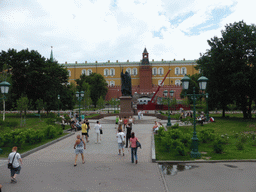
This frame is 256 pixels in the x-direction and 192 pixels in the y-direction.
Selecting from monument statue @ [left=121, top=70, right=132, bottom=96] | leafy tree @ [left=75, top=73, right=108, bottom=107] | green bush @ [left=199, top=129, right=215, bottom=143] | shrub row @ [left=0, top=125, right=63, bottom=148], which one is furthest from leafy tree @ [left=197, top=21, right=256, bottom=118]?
leafy tree @ [left=75, top=73, right=108, bottom=107]

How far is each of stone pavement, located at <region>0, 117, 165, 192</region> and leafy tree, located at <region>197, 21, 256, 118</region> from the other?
16.6 metres

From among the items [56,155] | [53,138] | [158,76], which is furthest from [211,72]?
[158,76]

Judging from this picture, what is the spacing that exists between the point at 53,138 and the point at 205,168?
939 cm

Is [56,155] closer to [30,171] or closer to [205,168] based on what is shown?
[30,171]

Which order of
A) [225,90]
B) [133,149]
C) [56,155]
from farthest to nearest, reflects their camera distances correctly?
[225,90] → [56,155] → [133,149]

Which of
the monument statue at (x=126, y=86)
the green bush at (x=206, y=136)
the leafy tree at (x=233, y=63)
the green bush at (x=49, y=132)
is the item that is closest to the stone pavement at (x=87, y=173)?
the green bush at (x=49, y=132)

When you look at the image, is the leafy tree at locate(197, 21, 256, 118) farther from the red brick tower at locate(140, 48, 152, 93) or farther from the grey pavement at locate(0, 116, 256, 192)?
the red brick tower at locate(140, 48, 152, 93)

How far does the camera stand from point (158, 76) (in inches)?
2995

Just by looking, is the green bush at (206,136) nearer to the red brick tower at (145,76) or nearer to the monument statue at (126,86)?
the monument statue at (126,86)

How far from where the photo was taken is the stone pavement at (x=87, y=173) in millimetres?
5575

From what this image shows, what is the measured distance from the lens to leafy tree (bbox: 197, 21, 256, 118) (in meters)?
21.3

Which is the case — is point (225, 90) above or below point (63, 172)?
above

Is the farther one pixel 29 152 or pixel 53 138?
pixel 53 138

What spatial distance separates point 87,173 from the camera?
6691 millimetres
